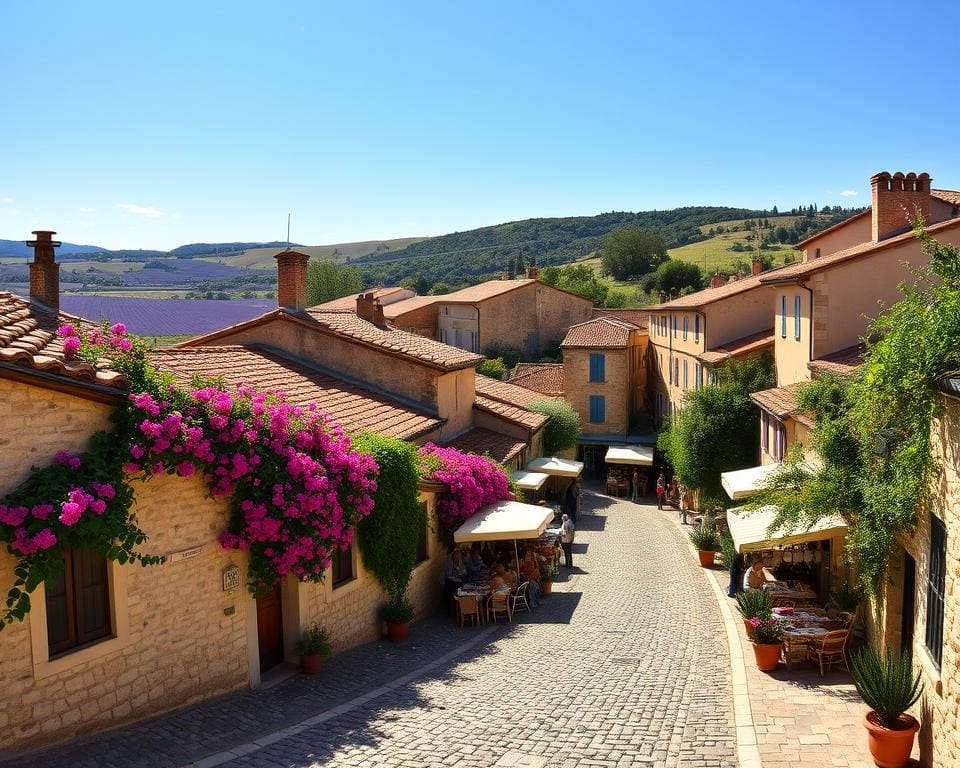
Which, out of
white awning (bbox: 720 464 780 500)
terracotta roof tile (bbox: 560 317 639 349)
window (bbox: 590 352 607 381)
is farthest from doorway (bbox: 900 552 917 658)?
window (bbox: 590 352 607 381)

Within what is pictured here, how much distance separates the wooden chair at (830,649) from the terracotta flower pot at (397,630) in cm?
707

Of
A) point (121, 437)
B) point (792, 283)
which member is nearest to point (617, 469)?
point (792, 283)

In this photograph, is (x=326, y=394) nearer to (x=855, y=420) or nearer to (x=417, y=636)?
(x=417, y=636)

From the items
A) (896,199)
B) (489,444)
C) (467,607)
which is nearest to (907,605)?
(467,607)

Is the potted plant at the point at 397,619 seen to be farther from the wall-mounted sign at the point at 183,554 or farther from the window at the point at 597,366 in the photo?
the window at the point at 597,366

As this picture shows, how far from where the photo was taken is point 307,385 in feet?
66.7

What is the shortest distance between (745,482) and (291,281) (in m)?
14.0

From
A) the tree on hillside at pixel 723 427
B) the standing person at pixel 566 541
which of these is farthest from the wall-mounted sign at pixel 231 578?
the tree on hillside at pixel 723 427

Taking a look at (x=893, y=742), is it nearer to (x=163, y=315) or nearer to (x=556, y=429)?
(x=556, y=429)

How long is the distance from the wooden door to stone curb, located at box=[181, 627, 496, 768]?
1.89 meters

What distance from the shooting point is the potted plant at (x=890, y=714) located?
26.9 ft

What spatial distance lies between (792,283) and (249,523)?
56.3ft

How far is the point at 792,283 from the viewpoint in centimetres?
2230

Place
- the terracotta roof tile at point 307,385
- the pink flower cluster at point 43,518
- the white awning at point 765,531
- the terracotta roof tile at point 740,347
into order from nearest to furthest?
the pink flower cluster at point 43,518 < the white awning at point 765,531 < the terracotta roof tile at point 307,385 < the terracotta roof tile at point 740,347
